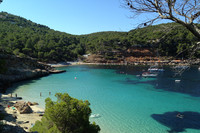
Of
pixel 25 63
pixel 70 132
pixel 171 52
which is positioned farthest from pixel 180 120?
pixel 171 52

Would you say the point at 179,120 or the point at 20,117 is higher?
the point at 20,117

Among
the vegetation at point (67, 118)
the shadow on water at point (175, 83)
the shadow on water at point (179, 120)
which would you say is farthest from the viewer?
the shadow on water at point (175, 83)

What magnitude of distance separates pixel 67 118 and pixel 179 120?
12.0m

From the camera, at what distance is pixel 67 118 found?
7.55m

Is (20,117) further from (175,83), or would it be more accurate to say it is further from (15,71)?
(175,83)

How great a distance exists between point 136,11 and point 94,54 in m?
95.2

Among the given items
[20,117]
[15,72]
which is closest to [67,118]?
[20,117]

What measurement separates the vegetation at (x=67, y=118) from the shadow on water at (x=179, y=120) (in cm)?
844

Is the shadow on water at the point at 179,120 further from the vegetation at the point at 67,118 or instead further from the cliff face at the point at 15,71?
the cliff face at the point at 15,71

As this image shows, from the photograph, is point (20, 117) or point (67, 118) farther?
point (20, 117)

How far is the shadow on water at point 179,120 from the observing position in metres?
13.0

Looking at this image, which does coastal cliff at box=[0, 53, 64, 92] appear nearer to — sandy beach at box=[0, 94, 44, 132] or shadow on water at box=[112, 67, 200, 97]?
sandy beach at box=[0, 94, 44, 132]

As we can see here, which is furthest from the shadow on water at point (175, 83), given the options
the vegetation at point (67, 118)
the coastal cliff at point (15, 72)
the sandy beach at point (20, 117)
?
the coastal cliff at point (15, 72)

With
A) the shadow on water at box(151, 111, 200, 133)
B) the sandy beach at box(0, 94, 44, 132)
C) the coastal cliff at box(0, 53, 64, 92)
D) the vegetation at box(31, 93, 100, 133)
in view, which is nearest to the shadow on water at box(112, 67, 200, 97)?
the shadow on water at box(151, 111, 200, 133)
